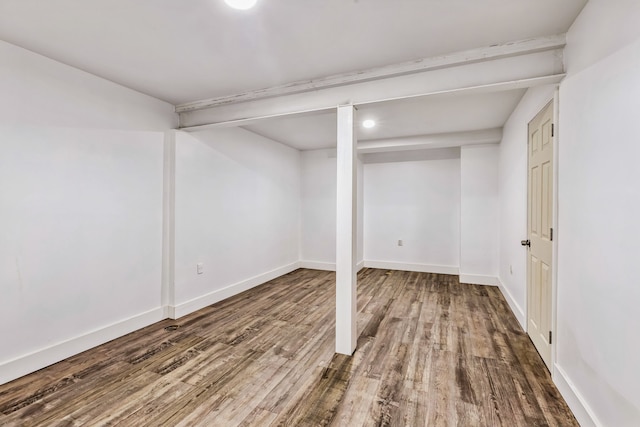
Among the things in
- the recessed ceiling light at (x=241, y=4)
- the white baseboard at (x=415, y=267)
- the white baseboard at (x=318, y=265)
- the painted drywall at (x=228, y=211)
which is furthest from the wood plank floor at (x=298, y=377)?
the recessed ceiling light at (x=241, y=4)

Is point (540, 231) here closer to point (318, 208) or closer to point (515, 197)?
point (515, 197)

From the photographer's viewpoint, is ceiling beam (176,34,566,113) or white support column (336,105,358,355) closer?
ceiling beam (176,34,566,113)

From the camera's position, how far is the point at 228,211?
4.06 m

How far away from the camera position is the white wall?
6.99 ft

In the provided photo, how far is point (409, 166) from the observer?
18.4ft

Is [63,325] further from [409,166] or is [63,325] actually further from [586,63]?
[409,166]

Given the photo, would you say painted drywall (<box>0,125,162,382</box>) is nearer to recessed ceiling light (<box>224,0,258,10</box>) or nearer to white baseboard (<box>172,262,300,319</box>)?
white baseboard (<box>172,262,300,319</box>)

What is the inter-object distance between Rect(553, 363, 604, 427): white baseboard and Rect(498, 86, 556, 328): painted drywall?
3.61 ft

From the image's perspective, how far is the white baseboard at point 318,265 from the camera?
5.72 metres

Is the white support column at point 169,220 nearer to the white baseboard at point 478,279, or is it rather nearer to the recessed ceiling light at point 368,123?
the recessed ceiling light at point 368,123

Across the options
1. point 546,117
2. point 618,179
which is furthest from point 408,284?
point 618,179

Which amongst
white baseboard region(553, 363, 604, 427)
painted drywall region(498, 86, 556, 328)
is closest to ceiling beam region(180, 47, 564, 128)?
painted drywall region(498, 86, 556, 328)

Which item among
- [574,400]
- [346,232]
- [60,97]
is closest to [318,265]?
[346,232]

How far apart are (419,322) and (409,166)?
3251 mm
